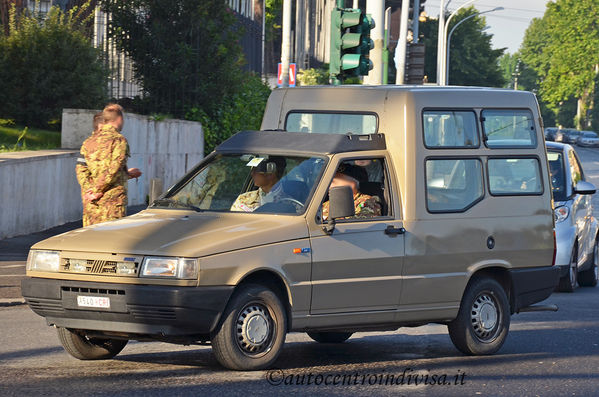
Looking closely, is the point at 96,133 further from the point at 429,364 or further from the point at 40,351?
the point at 429,364

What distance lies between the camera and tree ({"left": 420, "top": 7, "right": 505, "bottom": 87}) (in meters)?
96.0

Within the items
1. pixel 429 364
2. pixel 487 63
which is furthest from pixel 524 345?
pixel 487 63

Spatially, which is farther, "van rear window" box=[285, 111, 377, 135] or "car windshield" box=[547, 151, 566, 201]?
"car windshield" box=[547, 151, 566, 201]

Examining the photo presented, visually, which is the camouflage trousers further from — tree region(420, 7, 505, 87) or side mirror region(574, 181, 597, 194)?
tree region(420, 7, 505, 87)

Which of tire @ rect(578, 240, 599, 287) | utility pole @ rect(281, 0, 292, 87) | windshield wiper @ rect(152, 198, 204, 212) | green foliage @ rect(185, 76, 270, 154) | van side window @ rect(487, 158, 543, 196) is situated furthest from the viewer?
utility pole @ rect(281, 0, 292, 87)

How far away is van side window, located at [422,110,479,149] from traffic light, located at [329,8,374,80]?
5.25 metres

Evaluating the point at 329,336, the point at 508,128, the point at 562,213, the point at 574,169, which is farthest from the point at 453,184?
the point at 574,169

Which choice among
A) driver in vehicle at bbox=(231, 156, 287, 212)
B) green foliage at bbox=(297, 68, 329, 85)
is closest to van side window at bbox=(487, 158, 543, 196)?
driver in vehicle at bbox=(231, 156, 287, 212)

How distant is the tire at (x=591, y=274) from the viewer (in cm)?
1738

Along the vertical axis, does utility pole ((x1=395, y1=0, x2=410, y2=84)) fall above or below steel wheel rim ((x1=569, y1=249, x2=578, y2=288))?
above

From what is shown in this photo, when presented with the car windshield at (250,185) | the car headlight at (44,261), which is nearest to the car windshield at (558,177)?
the car windshield at (250,185)

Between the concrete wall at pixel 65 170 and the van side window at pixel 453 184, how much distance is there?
888cm

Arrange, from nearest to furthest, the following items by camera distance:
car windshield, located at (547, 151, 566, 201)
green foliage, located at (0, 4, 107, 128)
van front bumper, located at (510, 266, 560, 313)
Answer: van front bumper, located at (510, 266, 560, 313) < car windshield, located at (547, 151, 566, 201) < green foliage, located at (0, 4, 107, 128)

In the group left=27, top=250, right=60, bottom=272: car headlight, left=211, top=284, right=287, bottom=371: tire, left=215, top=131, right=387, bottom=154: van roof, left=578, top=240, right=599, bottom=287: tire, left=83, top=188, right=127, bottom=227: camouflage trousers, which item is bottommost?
left=578, top=240, right=599, bottom=287: tire
